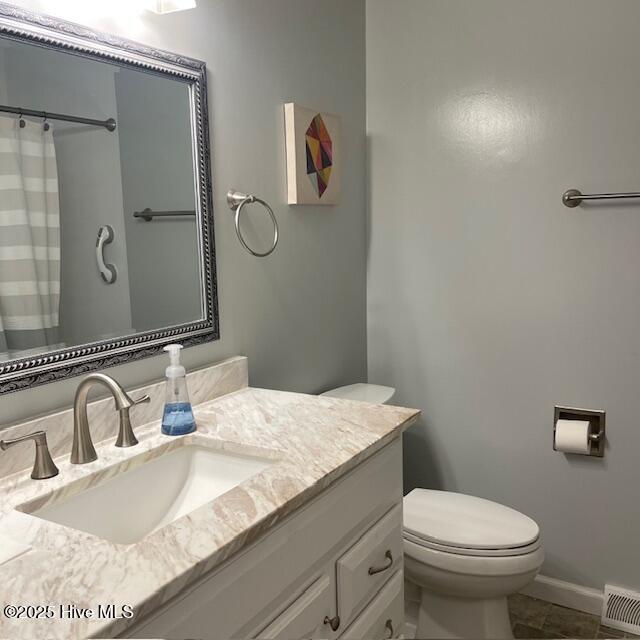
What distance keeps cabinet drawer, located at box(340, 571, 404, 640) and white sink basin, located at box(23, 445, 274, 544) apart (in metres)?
0.38

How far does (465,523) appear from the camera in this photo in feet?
6.13

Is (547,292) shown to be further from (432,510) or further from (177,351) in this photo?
(177,351)

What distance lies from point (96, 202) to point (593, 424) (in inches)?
65.2

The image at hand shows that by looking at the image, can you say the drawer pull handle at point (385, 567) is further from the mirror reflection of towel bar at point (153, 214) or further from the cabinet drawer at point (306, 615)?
the mirror reflection of towel bar at point (153, 214)

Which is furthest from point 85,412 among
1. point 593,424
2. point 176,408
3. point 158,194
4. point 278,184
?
point 593,424

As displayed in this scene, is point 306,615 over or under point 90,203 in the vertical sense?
under

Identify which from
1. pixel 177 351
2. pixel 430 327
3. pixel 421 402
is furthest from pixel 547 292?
pixel 177 351

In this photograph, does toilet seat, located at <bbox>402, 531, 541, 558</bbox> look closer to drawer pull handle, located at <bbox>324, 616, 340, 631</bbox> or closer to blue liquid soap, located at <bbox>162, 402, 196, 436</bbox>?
drawer pull handle, located at <bbox>324, 616, 340, 631</bbox>

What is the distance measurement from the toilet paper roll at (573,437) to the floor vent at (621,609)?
19.2 inches

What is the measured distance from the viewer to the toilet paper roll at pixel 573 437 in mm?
2008

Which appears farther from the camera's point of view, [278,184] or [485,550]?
[278,184]

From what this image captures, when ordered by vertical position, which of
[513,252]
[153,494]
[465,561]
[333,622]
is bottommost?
[465,561]

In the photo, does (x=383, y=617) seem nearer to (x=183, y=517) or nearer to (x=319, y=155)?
(x=183, y=517)

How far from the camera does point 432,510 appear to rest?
196 cm
